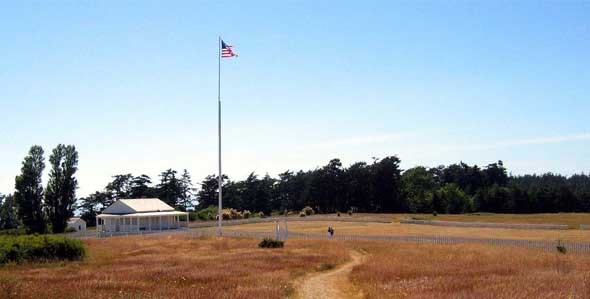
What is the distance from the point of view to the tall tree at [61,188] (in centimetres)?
7944

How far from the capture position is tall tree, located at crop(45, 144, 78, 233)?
7944 centimetres

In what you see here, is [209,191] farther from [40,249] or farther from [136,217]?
[40,249]

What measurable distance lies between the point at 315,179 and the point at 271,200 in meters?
18.7

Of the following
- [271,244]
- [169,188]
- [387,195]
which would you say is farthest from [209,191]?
[271,244]

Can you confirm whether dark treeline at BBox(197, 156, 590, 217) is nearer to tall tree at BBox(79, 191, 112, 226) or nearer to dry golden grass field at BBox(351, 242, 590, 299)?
tall tree at BBox(79, 191, 112, 226)

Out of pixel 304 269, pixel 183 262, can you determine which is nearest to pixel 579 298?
pixel 304 269

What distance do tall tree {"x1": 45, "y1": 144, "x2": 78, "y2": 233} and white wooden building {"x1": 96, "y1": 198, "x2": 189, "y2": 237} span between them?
22.7 feet

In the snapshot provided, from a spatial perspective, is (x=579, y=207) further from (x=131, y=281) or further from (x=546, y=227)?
(x=131, y=281)

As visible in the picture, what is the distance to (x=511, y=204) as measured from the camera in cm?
12738

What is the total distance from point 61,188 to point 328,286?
67225 mm

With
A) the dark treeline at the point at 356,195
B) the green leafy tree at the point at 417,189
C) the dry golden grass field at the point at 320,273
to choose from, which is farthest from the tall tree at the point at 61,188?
the green leafy tree at the point at 417,189

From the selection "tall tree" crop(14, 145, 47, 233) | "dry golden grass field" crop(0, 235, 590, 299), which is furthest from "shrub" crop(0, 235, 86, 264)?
"tall tree" crop(14, 145, 47, 233)

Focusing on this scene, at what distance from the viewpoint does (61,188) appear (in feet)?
264

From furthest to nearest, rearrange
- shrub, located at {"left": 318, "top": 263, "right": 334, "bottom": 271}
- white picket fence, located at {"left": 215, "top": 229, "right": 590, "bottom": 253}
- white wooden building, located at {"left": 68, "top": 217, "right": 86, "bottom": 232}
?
white wooden building, located at {"left": 68, "top": 217, "right": 86, "bottom": 232}
white picket fence, located at {"left": 215, "top": 229, "right": 590, "bottom": 253}
shrub, located at {"left": 318, "top": 263, "right": 334, "bottom": 271}
